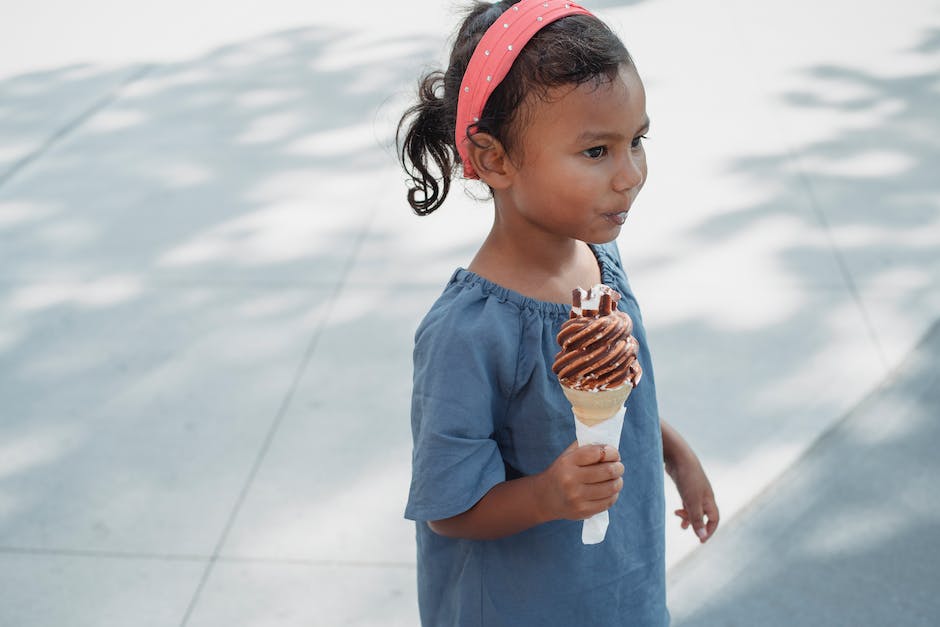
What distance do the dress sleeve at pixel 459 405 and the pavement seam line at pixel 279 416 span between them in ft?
5.26

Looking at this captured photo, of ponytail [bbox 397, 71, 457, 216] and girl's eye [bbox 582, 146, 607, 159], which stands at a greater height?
girl's eye [bbox 582, 146, 607, 159]

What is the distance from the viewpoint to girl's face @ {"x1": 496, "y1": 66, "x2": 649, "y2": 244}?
156 cm

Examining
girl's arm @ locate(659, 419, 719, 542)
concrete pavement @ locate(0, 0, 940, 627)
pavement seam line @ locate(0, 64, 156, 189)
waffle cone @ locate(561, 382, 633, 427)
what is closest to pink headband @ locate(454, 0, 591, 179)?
waffle cone @ locate(561, 382, 633, 427)

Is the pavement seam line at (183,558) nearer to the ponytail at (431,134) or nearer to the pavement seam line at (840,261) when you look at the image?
the ponytail at (431,134)

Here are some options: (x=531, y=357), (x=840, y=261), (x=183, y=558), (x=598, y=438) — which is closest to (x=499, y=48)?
(x=531, y=357)

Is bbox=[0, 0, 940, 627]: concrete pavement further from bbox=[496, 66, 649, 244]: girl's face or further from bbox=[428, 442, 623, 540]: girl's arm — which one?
bbox=[496, 66, 649, 244]: girl's face

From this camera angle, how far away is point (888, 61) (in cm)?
620

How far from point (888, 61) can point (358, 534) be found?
4551 mm

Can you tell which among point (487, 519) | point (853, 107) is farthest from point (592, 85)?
point (853, 107)

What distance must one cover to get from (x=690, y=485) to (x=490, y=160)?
0.80 metres

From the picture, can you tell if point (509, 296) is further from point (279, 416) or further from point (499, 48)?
point (279, 416)

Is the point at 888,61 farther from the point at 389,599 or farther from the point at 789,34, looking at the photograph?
the point at 389,599

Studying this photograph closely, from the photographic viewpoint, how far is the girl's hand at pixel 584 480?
1.49 m

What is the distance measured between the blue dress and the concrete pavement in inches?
46.3
